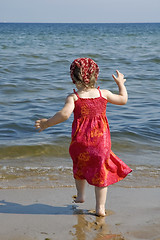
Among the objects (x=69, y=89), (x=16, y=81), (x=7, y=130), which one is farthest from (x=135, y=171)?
(x=16, y=81)

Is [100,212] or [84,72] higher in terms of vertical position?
[84,72]

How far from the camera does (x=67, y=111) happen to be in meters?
3.04

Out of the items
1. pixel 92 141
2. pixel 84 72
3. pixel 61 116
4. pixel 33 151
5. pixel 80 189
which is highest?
pixel 84 72

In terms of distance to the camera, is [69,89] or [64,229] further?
[69,89]

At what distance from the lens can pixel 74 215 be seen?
10.5 feet

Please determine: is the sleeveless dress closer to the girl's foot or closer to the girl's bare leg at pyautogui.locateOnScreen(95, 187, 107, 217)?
the girl's bare leg at pyautogui.locateOnScreen(95, 187, 107, 217)

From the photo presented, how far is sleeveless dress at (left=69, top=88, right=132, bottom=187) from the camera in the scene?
312cm

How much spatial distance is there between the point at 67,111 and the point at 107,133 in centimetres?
38

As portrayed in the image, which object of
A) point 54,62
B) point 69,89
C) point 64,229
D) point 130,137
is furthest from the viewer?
point 54,62

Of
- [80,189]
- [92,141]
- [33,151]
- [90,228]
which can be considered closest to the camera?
[90,228]

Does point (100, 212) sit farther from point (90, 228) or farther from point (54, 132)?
point (54, 132)

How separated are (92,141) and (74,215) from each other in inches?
24.3

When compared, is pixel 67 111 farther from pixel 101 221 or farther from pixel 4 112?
pixel 4 112

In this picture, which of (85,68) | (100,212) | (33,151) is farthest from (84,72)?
(33,151)
